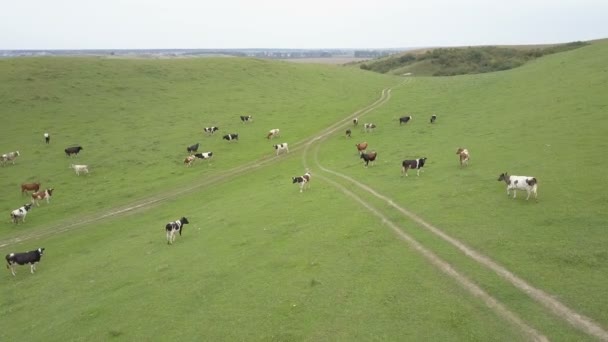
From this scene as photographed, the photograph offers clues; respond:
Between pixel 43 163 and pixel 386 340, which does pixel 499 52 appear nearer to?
pixel 43 163

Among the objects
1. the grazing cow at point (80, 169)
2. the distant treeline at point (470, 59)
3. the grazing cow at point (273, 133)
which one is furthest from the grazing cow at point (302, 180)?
the distant treeline at point (470, 59)

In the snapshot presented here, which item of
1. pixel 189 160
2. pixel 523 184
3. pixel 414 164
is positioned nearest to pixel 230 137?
pixel 189 160

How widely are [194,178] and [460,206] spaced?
81.6 feet

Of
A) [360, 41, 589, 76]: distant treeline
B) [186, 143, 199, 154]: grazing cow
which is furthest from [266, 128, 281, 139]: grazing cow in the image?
[360, 41, 589, 76]: distant treeline

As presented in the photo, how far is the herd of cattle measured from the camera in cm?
2231

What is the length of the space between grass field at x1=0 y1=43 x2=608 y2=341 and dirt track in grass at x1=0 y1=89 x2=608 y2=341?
0.77 ft

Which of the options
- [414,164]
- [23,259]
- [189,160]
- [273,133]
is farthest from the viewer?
[273,133]

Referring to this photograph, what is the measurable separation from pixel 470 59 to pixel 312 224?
401 feet

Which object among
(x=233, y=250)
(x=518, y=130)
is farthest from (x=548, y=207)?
(x=518, y=130)

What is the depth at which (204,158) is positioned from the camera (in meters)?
44.0

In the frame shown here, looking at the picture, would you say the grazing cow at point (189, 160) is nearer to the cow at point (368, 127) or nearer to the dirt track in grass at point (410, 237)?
the dirt track in grass at point (410, 237)

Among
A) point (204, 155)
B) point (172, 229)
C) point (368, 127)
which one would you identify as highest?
point (368, 127)

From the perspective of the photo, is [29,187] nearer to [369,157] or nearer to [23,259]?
[23,259]

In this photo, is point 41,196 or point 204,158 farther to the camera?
point 204,158
